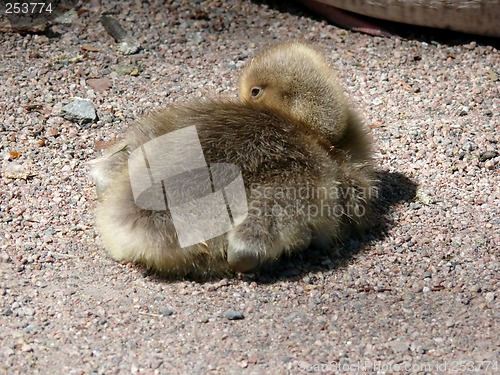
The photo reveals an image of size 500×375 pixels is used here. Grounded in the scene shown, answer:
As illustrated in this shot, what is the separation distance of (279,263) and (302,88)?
66 cm

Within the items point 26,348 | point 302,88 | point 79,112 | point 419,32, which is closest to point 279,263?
point 302,88

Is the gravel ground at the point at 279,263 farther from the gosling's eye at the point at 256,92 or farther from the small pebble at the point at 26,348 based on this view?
the gosling's eye at the point at 256,92

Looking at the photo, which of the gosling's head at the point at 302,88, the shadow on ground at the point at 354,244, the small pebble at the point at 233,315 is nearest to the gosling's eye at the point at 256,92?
the gosling's head at the point at 302,88

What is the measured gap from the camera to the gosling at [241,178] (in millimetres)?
2859

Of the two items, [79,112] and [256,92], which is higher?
[256,92]

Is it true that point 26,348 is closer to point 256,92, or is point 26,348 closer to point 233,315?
point 233,315

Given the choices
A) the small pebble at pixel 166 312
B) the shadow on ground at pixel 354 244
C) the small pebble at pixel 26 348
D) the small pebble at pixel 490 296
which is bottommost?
the shadow on ground at pixel 354 244

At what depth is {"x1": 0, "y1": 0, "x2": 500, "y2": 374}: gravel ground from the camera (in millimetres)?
2602

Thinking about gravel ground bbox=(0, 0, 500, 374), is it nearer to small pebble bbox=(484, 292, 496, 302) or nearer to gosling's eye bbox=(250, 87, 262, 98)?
small pebble bbox=(484, 292, 496, 302)

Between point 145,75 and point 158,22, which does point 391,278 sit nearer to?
point 145,75

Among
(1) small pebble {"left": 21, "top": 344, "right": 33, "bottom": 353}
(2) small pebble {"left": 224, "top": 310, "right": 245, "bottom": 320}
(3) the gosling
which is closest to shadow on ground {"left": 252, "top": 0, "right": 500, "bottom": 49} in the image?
(3) the gosling

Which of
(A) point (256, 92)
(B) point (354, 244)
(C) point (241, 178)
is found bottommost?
(B) point (354, 244)

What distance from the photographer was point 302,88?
10.3ft

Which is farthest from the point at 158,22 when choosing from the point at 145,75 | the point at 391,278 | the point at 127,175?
the point at 391,278
